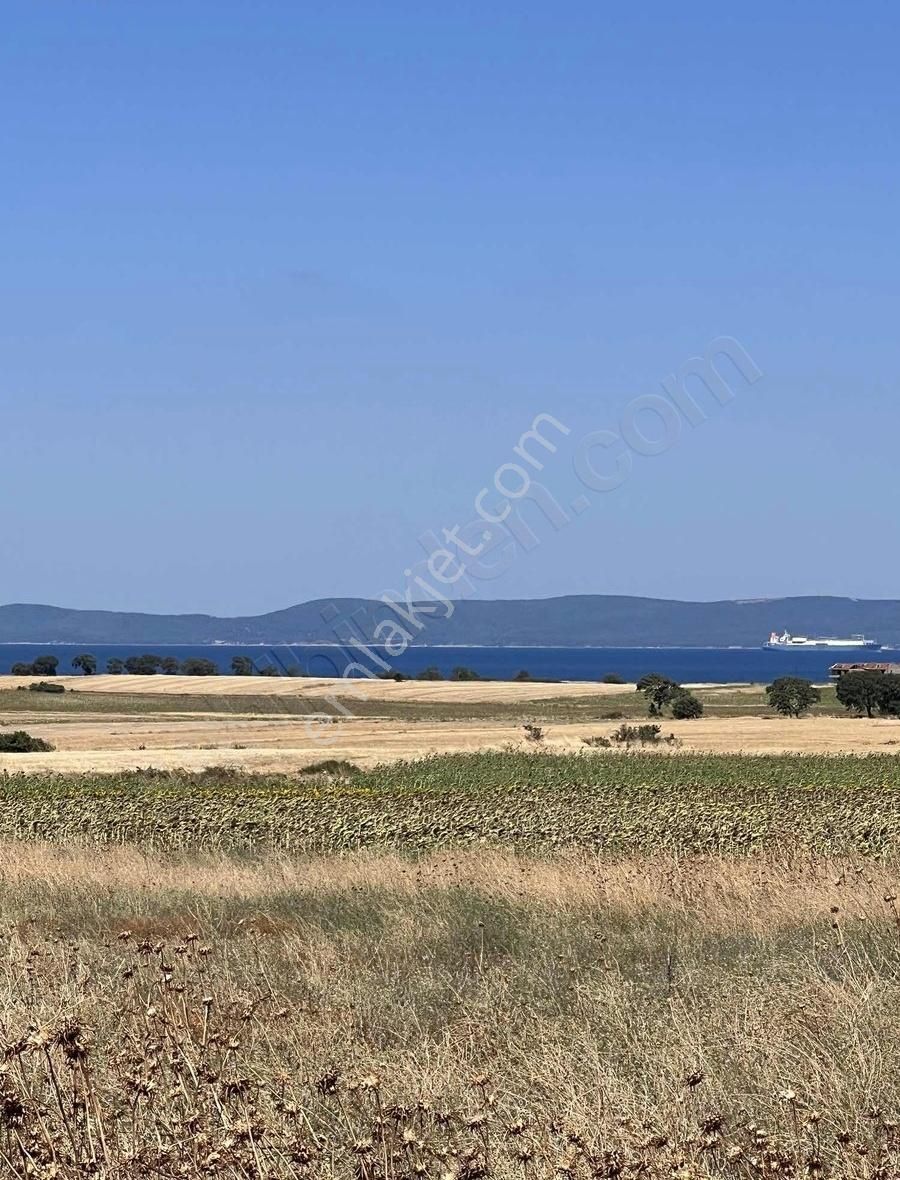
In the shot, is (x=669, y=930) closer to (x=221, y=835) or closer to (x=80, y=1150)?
(x=80, y=1150)

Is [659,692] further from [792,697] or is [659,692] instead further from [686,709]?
[792,697]

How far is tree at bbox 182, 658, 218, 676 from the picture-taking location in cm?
15388

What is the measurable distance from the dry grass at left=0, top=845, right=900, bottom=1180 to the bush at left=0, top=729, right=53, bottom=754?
52108mm

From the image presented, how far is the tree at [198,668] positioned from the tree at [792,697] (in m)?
69.6

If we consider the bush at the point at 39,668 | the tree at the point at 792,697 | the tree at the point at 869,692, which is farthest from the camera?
the bush at the point at 39,668

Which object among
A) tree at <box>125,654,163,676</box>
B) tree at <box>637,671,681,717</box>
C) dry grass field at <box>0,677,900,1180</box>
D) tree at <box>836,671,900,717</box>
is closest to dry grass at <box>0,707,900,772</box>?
tree at <box>836,671,900,717</box>

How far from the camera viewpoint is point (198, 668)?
15662cm

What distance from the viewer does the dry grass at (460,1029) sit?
4.58m

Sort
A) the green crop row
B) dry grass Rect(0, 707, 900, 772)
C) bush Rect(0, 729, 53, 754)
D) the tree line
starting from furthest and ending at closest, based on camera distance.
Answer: the tree line, bush Rect(0, 729, 53, 754), dry grass Rect(0, 707, 900, 772), the green crop row

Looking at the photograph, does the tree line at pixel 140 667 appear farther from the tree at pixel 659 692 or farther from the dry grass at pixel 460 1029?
the dry grass at pixel 460 1029

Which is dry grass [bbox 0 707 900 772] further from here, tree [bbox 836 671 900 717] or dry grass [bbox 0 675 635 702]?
dry grass [bbox 0 675 635 702]

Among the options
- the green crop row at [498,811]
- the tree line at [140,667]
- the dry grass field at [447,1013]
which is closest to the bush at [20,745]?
the green crop row at [498,811]

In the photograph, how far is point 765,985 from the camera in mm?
7508

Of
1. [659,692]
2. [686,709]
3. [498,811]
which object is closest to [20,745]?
[498,811]
